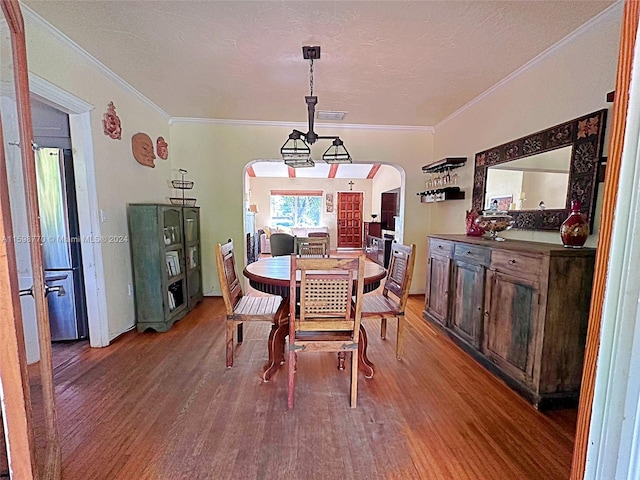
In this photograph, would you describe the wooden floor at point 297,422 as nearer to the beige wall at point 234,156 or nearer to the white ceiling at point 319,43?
the beige wall at point 234,156

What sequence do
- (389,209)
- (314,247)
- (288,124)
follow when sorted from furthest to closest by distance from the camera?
(389,209) → (288,124) → (314,247)

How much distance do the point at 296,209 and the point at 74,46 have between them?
7941mm

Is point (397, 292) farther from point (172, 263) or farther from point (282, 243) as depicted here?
point (282, 243)

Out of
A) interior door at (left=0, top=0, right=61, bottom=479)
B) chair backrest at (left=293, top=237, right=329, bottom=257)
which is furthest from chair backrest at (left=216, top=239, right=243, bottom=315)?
interior door at (left=0, top=0, right=61, bottom=479)

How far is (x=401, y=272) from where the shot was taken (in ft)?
8.38

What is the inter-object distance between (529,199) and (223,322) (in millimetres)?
3234

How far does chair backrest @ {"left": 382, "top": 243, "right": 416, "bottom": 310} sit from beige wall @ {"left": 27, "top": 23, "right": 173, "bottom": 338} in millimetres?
2573

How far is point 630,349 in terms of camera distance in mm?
535

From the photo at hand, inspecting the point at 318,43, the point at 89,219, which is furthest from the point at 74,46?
the point at 318,43

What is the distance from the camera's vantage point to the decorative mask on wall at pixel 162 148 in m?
3.69

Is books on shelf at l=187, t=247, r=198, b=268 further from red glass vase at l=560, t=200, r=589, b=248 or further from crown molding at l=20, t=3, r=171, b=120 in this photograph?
red glass vase at l=560, t=200, r=589, b=248

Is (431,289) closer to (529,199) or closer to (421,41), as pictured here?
(529,199)

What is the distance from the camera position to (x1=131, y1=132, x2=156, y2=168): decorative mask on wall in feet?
10.5

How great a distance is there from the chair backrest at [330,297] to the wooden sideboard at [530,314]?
112cm
